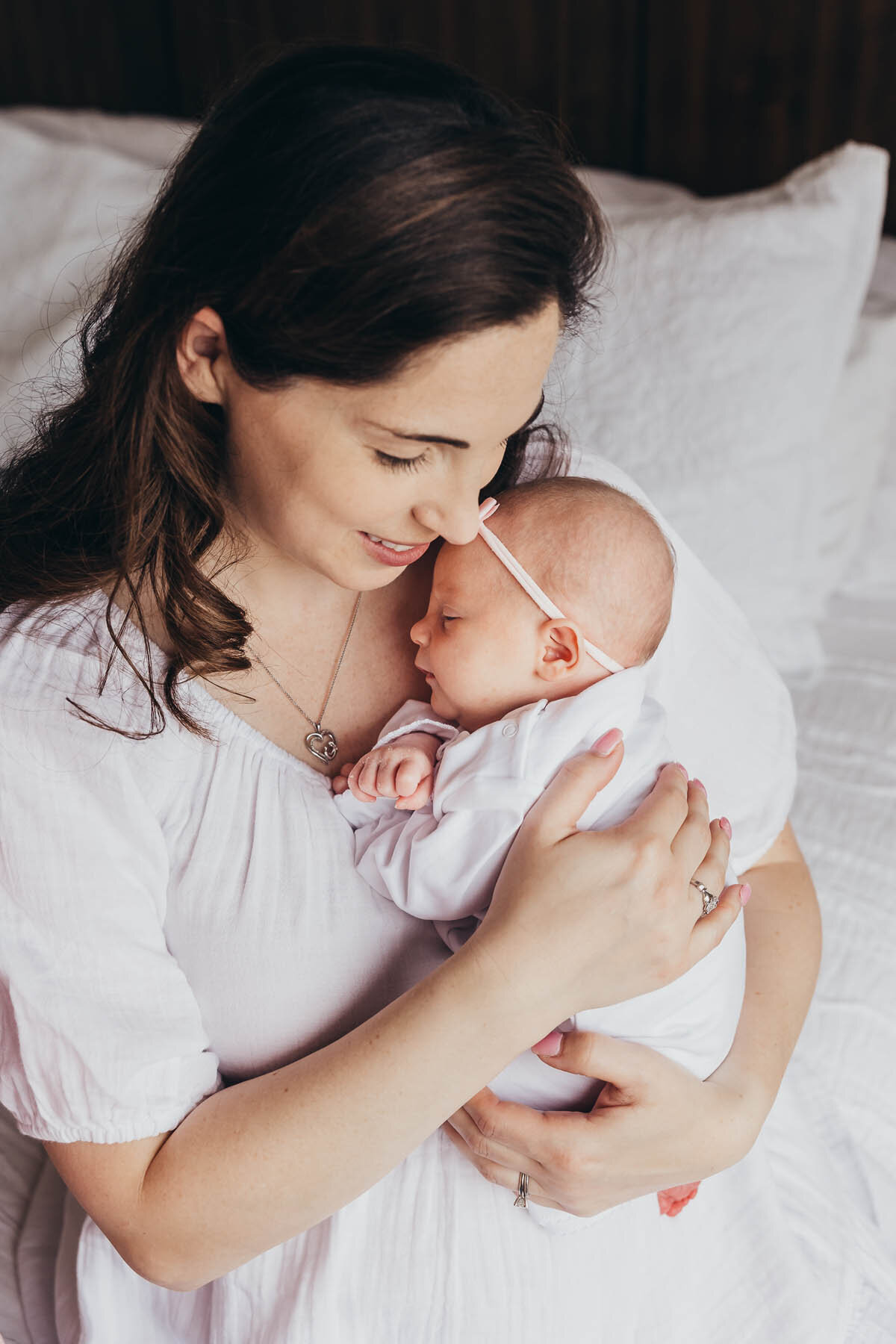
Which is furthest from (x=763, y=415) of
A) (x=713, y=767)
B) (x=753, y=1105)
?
(x=753, y=1105)

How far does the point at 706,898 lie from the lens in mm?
1014

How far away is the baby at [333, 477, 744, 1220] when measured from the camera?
0.98 meters

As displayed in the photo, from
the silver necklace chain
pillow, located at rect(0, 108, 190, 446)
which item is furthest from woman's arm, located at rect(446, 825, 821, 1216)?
pillow, located at rect(0, 108, 190, 446)

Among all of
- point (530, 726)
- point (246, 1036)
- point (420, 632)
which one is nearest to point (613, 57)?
point (420, 632)

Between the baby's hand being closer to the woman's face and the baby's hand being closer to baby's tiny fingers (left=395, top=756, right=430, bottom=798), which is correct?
baby's tiny fingers (left=395, top=756, right=430, bottom=798)

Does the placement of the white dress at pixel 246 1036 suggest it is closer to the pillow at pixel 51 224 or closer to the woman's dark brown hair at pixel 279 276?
the woman's dark brown hair at pixel 279 276

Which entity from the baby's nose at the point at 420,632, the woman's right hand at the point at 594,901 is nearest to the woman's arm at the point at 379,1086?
the woman's right hand at the point at 594,901

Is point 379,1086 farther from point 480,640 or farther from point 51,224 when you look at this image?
point 51,224

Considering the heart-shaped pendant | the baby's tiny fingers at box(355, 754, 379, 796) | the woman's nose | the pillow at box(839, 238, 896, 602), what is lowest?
the pillow at box(839, 238, 896, 602)

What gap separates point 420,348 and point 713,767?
1.96ft

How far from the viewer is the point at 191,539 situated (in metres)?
1.01

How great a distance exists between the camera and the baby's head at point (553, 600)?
40.6 inches

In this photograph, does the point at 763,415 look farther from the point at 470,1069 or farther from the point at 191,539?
the point at 470,1069

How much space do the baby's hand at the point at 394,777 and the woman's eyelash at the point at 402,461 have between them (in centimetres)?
26
